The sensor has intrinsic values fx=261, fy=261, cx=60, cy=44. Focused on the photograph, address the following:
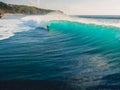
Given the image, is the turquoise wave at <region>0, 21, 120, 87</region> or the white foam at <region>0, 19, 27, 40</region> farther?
the white foam at <region>0, 19, 27, 40</region>

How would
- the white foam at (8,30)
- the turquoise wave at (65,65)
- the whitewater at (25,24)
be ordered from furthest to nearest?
the whitewater at (25,24) → the white foam at (8,30) → the turquoise wave at (65,65)

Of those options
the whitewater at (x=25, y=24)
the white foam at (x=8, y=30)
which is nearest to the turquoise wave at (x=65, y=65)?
the white foam at (x=8, y=30)

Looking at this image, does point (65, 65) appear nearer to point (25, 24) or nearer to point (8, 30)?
point (8, 30)

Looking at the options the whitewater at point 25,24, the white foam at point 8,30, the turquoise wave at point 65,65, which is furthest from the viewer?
the whitewater at point 25,24

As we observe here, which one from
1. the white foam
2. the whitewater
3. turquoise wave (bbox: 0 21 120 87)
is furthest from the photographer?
the whitewater

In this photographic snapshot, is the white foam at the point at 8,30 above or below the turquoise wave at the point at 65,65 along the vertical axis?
below

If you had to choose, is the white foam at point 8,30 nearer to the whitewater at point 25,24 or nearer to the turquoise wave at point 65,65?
the whitewater at point 25,24

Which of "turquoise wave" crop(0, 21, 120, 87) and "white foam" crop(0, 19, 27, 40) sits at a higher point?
"turquoise wave" crop(0, 21, 120, 87)

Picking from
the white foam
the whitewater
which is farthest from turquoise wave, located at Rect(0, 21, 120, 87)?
the whitewater

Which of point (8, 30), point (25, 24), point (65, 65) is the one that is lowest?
point (25, 24)

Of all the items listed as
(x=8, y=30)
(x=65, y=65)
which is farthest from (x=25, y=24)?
(x=65, y=65)

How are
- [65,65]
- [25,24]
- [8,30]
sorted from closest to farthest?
[65,65] < [8,30] < [25,24]

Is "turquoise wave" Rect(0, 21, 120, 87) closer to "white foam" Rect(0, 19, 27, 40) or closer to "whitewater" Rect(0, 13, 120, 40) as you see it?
"white foam" Rect(0, 19, 27, 40)
